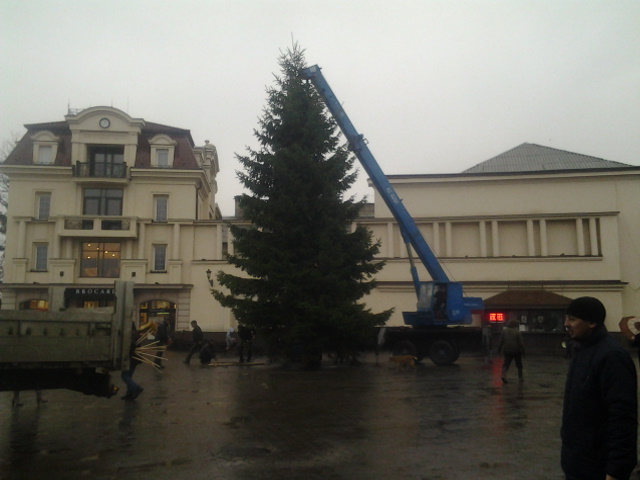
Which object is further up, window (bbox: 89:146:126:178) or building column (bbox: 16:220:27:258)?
window (bbox: 89:146:126:178)

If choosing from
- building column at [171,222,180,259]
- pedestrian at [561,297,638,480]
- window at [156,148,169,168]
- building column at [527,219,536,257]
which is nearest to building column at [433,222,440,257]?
building column at [527,219,536,257]

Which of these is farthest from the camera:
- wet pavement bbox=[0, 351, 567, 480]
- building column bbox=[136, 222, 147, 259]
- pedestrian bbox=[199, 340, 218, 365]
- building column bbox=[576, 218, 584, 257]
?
building column bbox=[136, 222, 147, 259]

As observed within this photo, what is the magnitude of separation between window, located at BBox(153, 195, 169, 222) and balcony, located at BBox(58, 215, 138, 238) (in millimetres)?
1743

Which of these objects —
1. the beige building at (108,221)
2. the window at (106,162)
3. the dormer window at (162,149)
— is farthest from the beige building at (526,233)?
the window at (106,162)

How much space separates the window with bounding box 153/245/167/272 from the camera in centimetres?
3922

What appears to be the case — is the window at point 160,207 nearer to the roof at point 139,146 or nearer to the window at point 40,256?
the roof at point 139,146

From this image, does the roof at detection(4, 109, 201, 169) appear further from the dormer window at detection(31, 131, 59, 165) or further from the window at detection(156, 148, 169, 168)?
the window at detection(156, 148, 169, 168)

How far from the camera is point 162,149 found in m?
41.0

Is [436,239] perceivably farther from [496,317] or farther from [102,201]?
[102,201]

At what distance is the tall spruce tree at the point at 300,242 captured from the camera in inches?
831

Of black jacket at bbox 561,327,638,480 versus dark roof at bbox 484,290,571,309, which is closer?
black jacket at bbox 561,327,638,480

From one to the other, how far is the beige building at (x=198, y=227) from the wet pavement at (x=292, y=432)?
68.8 feet

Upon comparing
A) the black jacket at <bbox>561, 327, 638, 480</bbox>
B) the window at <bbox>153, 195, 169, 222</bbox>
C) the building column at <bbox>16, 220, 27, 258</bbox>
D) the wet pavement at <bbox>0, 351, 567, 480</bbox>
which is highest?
the window at <bbox>153, 195, 169, 222</bbox>

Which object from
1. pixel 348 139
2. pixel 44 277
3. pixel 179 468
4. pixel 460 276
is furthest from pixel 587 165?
pixel 179 468
